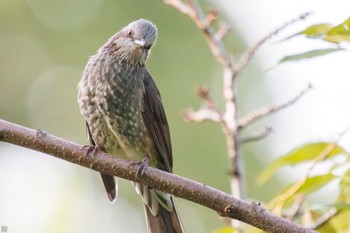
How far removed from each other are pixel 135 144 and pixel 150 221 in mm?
446

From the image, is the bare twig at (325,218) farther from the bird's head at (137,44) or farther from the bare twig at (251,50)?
the bird's head at (137,44)

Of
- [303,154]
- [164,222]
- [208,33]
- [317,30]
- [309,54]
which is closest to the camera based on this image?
[309,54]

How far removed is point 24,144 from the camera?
3.39 metres

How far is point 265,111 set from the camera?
3.93m

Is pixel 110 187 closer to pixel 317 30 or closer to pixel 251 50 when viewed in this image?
pixel 251 50

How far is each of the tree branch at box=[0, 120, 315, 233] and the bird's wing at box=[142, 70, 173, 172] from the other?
0.91 metres

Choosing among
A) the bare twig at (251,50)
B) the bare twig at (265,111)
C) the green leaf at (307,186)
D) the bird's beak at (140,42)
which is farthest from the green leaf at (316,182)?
the bird's beak at (140,42)

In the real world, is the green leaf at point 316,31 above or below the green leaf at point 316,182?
above

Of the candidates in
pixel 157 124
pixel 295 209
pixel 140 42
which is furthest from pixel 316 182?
pixel 140 42

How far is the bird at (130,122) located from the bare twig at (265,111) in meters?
0.75

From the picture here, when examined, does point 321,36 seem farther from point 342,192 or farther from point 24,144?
point 24,144

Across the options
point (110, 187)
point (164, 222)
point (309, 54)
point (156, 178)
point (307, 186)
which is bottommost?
point (164, 222)

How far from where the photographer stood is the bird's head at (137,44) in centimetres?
489

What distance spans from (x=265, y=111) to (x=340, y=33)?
1149 mm
